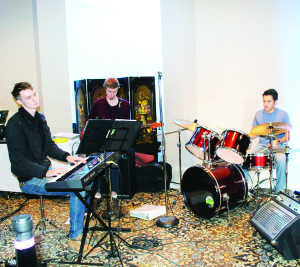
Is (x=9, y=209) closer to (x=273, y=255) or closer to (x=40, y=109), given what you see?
(x=40, y=109)

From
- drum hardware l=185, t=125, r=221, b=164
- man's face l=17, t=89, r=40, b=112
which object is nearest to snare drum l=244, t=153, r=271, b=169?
drum hardware l=185, t=125, r=221, b=164

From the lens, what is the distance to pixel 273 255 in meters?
2.91

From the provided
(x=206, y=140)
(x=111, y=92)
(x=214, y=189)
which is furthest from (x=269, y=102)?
(x=111, y=92)

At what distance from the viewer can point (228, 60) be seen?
5023 millimetres

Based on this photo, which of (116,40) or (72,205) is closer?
(72,205)

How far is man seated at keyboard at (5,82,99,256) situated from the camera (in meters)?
2.93

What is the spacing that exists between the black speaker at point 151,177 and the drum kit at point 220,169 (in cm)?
87

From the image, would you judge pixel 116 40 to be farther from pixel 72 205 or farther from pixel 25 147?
pixel 72 205

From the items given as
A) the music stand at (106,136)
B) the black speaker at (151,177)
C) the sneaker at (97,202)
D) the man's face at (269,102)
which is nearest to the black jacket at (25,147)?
the music stand at (106,136)

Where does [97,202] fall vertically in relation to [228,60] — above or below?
below

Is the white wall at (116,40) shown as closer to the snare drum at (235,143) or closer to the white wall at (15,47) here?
the white wall at (15,47)

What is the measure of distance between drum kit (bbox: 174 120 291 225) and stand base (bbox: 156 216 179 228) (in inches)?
12.1

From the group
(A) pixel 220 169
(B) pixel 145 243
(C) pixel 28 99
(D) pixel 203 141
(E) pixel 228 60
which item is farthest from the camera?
(E) pixel 228 60

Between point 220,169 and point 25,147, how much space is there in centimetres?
208
